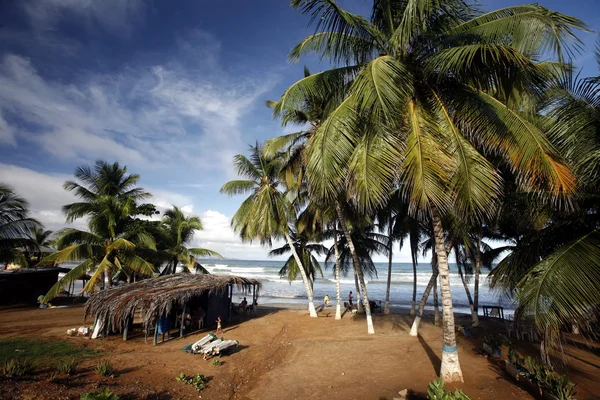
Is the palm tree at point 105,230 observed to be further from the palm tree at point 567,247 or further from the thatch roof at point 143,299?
the palm tree at point 567,247

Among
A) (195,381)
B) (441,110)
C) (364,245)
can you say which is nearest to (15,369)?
(195,381)

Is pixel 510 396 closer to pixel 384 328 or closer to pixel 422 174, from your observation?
pixel 422 174

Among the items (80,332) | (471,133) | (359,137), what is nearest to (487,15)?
(471,133)

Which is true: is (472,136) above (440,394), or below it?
above

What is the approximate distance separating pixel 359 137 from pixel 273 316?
14596 millimetres

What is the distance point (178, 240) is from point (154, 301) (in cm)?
1137

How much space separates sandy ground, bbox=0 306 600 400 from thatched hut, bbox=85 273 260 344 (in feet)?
2.70

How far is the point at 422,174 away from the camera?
610cm

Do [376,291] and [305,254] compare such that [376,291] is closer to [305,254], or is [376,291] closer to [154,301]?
[305,254]

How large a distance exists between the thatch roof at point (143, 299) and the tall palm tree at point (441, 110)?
846 centimetres

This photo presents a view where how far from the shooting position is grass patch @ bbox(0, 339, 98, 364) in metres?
9.19

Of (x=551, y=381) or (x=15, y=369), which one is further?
(x=15, y=369)

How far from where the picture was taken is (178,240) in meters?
22.5

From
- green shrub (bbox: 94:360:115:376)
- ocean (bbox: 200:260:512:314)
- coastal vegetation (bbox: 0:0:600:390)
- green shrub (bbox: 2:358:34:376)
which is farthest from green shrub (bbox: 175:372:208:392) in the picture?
ocean (bbox: 200:260:512:314)
